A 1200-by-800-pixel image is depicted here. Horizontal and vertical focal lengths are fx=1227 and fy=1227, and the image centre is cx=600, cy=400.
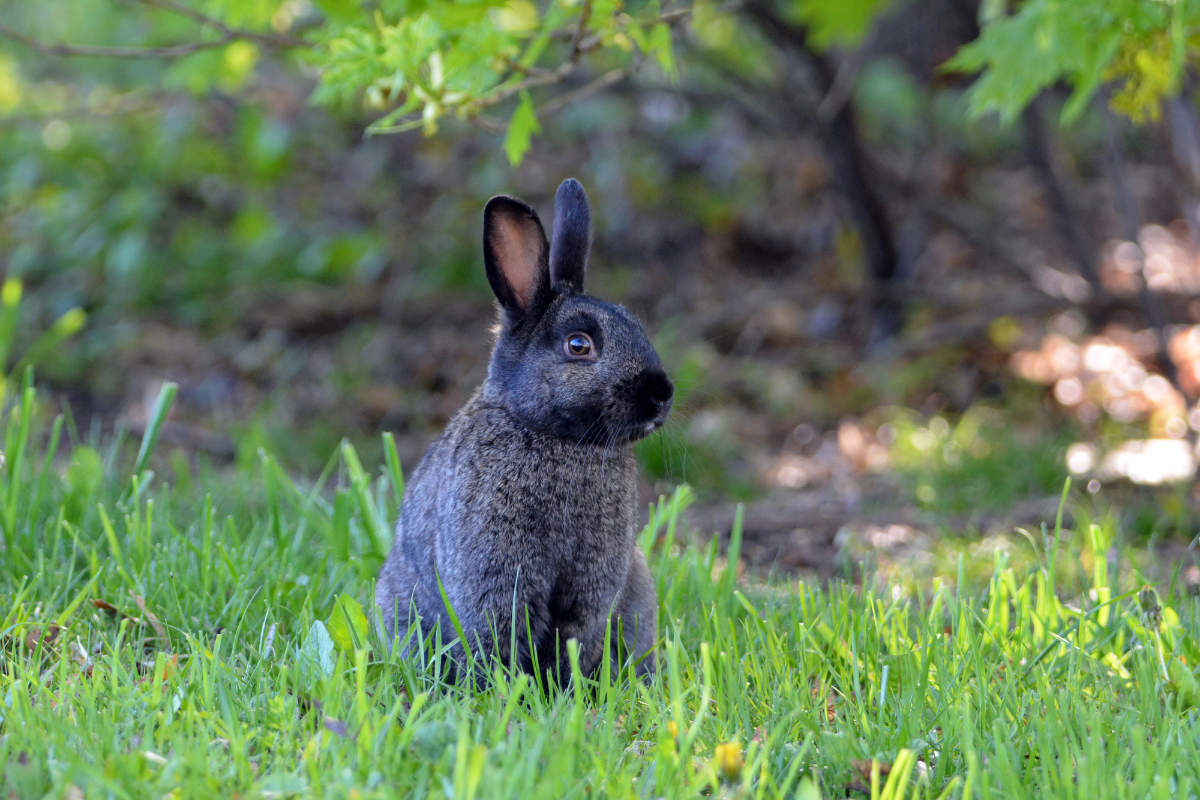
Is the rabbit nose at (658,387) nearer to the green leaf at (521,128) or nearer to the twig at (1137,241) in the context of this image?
the green leaf at (521,128)

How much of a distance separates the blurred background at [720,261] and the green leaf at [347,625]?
2.20 meters

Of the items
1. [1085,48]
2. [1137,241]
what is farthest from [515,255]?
[1137,241]

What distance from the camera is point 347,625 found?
3.01m

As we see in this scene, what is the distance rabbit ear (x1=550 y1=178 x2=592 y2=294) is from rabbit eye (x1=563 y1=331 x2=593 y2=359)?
22cm

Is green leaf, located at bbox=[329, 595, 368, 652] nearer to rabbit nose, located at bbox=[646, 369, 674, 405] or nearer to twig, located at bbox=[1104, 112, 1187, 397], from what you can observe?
rabbit nose, located at bbox=[646, 369, 674, 405]

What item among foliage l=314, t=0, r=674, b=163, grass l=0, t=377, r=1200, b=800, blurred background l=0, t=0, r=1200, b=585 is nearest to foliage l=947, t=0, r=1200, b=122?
blurred background l=0, t=0, r=1200, b=585

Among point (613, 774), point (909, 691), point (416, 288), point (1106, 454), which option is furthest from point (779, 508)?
Result: point (416, 288)

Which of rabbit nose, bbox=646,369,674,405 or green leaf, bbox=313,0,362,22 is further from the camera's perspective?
green leaf, bbox=313,0,362,22

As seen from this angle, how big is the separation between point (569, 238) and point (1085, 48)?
1.70 metres

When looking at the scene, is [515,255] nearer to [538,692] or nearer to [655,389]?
[655,389]

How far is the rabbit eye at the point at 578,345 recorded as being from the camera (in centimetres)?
323

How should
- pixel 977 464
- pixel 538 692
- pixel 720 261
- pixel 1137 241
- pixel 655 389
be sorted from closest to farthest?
pixel 538 692 < pixel 655 389 < pixel 977 464 < pixel 1137 241 < pixel 720 261

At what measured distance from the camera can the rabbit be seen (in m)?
3.18

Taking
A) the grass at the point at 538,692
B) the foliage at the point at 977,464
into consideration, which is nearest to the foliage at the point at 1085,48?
the grass at the point at 538,692
